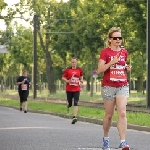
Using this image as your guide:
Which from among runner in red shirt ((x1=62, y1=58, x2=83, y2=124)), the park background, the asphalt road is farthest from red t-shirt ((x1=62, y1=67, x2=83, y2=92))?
the park background

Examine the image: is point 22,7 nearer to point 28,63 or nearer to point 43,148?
point 28,63

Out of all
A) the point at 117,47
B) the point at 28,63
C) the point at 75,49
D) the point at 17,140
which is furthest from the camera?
the point at 28,63

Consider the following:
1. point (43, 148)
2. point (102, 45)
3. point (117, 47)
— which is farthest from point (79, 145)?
point (102, 45)

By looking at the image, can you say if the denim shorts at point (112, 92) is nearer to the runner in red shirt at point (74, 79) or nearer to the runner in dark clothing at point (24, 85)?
the runner in red shirt at point (74, 79)

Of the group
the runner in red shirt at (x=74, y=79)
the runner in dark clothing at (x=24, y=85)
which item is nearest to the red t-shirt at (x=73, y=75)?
the runner in red shirt at (x=74, y=79)

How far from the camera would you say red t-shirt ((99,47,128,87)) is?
1064cm

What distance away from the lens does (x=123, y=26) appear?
45.1 m

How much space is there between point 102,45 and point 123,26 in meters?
6.03

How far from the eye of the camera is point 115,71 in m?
10.6

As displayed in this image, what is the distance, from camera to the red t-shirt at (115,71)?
10.6 m

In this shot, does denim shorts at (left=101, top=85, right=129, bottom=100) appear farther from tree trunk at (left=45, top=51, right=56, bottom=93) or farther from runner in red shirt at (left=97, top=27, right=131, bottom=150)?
tree trunk at (left=45, top=51, right=56, bottom=93)

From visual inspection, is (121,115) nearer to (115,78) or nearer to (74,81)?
(115,78)

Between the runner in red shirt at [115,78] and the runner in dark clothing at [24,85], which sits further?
the runner in dark clothing at [24,85]

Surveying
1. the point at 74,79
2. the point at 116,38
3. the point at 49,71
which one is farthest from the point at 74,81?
the point at 49,71
